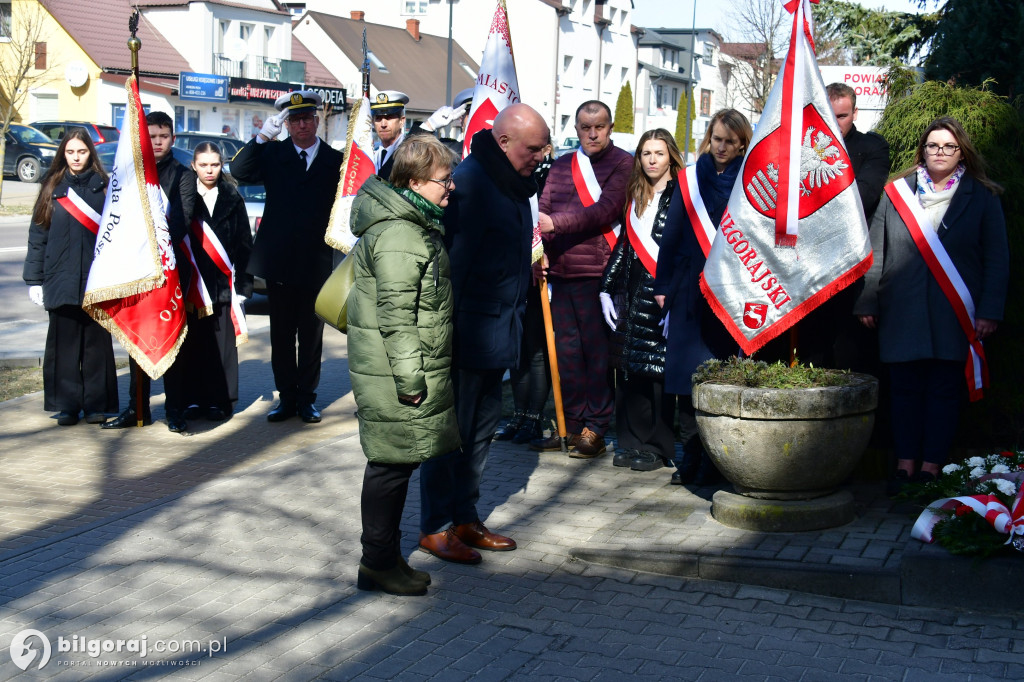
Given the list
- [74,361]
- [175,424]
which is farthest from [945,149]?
[74,361]

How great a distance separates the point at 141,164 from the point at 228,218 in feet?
2.84

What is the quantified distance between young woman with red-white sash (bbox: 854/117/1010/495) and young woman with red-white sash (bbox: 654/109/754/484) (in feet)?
2.78

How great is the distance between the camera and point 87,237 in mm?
7977

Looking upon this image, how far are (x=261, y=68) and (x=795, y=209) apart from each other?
48574 mm

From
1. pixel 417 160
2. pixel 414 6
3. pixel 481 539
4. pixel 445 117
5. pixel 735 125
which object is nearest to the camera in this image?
pixel 417 160

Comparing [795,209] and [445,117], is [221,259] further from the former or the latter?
[795,209]

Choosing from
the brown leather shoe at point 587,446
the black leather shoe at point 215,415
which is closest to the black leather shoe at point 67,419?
the black leather shoe at point 215,415

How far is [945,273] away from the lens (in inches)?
235

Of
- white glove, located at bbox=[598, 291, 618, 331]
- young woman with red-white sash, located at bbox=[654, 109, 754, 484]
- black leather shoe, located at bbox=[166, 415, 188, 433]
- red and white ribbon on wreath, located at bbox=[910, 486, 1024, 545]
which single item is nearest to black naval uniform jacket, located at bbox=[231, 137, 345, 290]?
black leather shoe, located at bbox=[166, 415, 188, 433]

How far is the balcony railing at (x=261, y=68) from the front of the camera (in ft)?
163

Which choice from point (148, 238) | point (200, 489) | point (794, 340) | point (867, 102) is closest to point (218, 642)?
point (200, 489)

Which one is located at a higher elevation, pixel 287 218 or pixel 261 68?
pixel 261 68

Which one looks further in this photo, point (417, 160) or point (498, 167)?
point (498, 167)

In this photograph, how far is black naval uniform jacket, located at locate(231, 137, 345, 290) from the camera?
26.8 feet
